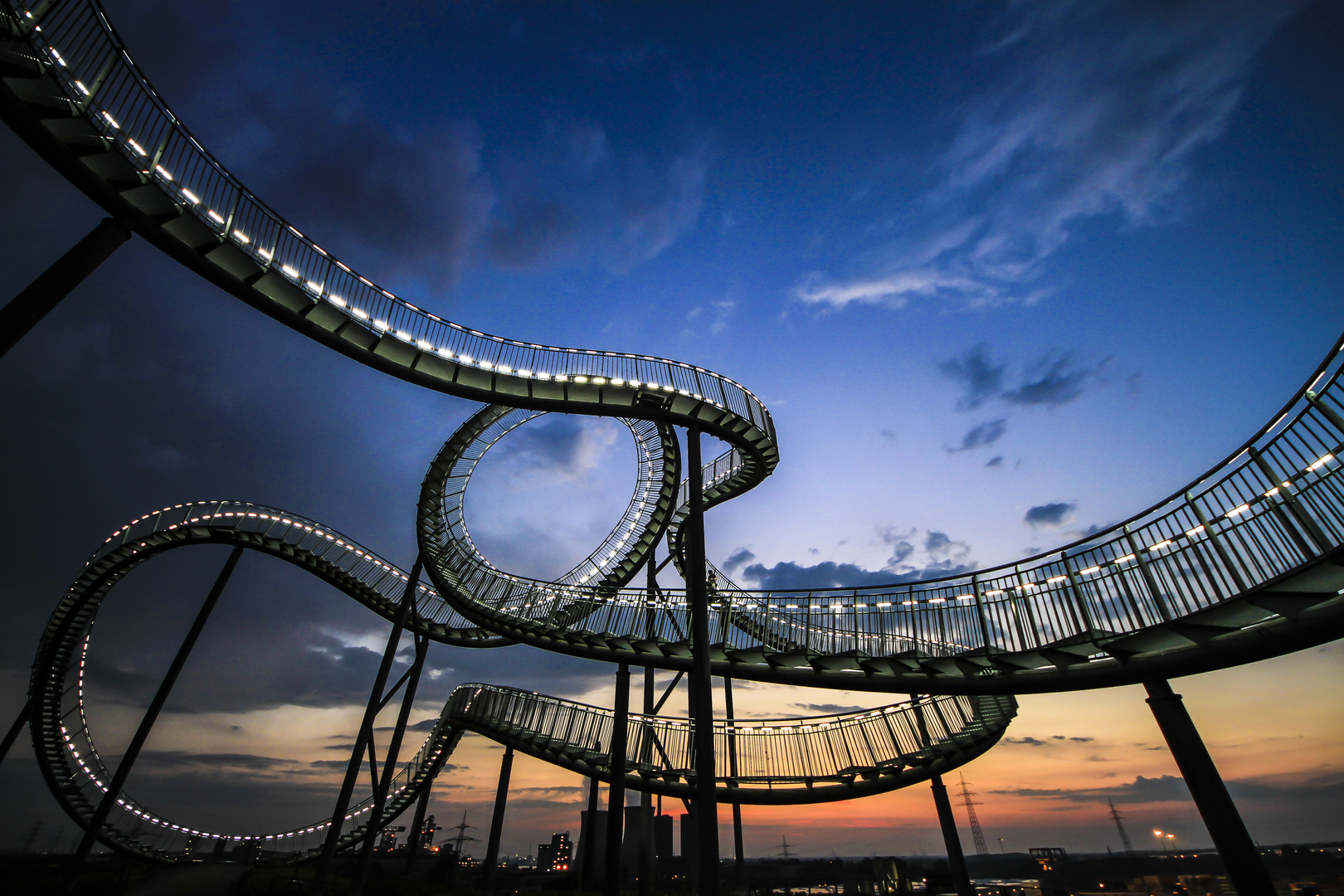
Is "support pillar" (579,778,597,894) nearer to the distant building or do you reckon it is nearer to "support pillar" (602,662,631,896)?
"support pillar" (602,662,631,896)

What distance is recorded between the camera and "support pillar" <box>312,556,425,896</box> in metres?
13.3

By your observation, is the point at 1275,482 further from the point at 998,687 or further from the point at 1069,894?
the point at 1069,894

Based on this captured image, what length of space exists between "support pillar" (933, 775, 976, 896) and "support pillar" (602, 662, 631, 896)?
316 inches

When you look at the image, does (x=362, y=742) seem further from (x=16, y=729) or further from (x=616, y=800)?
(x=16, y=729)

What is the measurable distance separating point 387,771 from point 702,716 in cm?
1159

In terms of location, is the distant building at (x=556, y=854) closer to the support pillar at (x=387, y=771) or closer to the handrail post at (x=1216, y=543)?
the support pillar at (x=387, y=771)

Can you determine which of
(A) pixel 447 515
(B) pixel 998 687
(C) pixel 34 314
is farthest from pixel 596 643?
(C) pixel 34 314

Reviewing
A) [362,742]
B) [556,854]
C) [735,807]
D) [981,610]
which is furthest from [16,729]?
[556,854]

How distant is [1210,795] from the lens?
741 cm

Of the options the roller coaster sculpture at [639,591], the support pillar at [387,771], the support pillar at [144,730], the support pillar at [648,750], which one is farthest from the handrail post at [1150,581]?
the support pillar at [144,730]

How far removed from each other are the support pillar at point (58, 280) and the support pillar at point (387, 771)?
14.2 m

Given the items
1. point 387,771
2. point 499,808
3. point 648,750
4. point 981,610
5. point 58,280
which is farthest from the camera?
Result: point 499,808

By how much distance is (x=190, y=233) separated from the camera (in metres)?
8.09

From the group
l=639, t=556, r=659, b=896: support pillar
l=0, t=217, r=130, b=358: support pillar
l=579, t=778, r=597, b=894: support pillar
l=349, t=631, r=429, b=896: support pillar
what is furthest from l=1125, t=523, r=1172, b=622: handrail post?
l=349, t=631, r=429, b=896: support pillar
